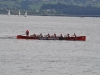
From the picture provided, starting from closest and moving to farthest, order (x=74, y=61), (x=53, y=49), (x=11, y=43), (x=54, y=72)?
(x=54, y=72) → (x=74, y=61) → (x=53, y=49) → (x=11, y=43)

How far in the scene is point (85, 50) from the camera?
9919 cm

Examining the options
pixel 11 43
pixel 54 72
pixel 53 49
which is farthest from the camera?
pixel 11 43

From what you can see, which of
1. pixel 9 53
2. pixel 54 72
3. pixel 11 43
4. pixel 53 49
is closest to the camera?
pixel 54 72

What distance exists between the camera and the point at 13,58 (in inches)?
3255

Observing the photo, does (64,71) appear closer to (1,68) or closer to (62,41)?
(1,68)

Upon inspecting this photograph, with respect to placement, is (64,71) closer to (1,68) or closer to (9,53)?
(1,68)

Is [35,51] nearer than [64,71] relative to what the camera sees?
No

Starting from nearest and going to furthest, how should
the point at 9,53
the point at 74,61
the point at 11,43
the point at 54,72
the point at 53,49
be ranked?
the point at 54,72, the point at 74,61, the point at 9,53, the point at 53,49, the point at 11,43

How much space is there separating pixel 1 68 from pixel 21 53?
18.5 m

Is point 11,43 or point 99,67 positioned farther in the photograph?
point 11,43

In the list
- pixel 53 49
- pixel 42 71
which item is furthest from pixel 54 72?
pixel 53 49

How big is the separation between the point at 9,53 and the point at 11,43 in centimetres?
2138

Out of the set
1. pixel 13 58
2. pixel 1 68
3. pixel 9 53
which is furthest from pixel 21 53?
pixel 1 68

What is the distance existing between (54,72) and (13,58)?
1369cm
